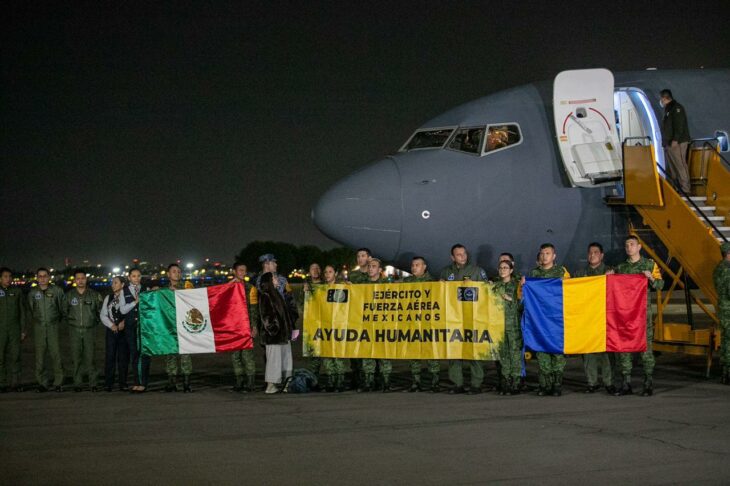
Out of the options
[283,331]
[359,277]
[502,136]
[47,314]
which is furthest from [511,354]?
[47,314]

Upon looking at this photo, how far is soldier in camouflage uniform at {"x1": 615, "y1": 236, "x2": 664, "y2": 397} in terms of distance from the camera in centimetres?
1154

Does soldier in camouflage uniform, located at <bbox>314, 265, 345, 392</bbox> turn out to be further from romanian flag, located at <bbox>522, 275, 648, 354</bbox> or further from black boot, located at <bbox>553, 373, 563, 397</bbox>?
black boot, located at <bbox>553, 373, 563, 397</bbox>

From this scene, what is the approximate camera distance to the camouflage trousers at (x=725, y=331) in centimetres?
1232

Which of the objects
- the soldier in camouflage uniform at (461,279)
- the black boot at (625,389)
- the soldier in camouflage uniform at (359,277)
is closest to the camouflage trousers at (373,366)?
the soldier in camouflage uniform at (359,277)

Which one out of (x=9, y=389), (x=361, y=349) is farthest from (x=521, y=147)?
(x=9, y=389)

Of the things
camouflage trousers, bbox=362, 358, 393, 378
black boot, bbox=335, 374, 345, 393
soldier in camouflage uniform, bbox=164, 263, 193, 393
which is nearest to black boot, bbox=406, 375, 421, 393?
camouflage trousers, bbox=362, 358, 393, 378

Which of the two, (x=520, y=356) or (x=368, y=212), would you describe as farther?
(x=368, y=212)

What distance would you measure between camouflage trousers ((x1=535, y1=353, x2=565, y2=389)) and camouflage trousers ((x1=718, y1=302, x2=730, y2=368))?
2.55 meters

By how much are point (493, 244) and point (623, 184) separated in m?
2.29

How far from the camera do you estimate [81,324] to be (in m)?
14.0

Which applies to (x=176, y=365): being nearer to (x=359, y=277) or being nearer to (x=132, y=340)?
(x=132, y=340)

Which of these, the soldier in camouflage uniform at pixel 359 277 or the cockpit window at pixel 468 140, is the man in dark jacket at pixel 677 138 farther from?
the soldier in camouflage uniform at pixel 359 277

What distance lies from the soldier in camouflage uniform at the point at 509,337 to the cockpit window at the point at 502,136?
2955 mm

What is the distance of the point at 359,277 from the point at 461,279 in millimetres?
1834
